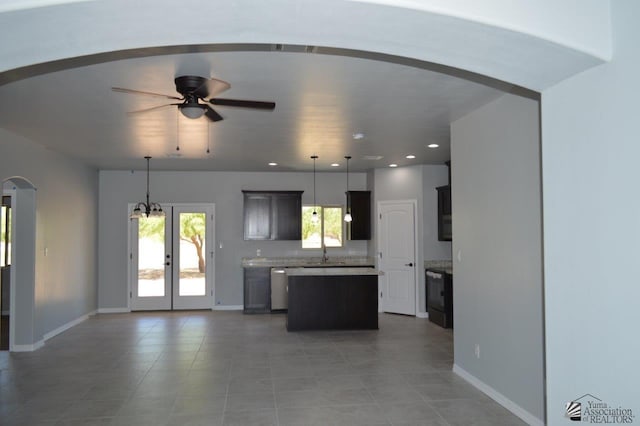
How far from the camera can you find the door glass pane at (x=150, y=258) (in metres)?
9.35

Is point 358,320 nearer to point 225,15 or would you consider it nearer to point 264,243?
point 264,243

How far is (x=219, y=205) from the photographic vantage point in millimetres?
9570

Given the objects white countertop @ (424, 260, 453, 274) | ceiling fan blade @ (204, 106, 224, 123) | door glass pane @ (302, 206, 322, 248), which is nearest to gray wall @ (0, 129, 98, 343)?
ceiling fan blade @ (204, 106, 224, 123)

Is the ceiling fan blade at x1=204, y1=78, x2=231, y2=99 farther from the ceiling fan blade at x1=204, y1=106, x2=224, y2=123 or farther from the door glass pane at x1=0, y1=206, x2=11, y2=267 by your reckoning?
the door glass pane at x1=0, y1=206, x2=11, y2=267

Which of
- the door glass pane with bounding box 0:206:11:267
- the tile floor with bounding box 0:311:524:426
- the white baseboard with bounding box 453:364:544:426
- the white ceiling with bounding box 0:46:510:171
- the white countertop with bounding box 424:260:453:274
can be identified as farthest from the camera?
the white countertop with bounding box 424:260:453:274

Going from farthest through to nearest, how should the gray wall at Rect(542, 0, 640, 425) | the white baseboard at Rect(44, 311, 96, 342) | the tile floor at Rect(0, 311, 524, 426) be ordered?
the white baseboard at Rect(44, 311, 96, 342) < the tile floor at Rect(0, 311, 524, 426) < the gray wall at Rect(542, 0, 640, 425)

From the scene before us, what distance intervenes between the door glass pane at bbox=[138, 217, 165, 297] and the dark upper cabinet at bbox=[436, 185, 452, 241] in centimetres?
539

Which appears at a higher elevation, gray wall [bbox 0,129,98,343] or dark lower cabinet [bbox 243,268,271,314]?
gray wall [bbox 0,129,98,343]

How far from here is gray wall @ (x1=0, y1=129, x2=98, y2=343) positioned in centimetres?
624

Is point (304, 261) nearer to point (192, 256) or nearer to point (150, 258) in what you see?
point (192, 256)

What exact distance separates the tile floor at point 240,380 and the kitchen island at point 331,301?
0.23 meters

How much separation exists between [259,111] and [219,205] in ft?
16.5

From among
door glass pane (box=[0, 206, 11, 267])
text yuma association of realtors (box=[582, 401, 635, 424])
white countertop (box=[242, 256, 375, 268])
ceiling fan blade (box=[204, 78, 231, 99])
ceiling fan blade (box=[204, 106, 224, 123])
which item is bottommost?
text yuma association of realtors (box=[582, 401, 635, 424])

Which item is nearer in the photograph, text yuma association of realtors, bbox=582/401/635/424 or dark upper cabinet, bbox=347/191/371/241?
text yuma association of realtors, bbox=582/401/635/424
